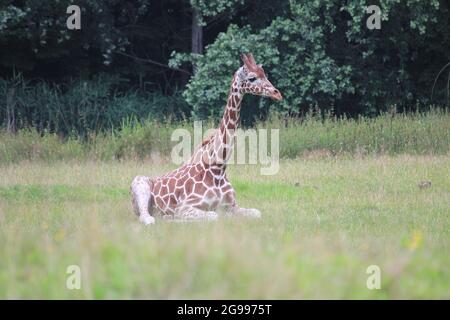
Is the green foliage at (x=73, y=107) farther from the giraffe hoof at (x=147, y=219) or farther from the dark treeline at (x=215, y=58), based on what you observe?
the giraffe hoof at (x=147, y=219)

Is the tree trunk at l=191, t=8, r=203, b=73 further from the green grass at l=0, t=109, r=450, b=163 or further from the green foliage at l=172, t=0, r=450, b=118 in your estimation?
the green grass at l=0, t=109, r=450, b=163

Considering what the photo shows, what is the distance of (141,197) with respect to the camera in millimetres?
12023

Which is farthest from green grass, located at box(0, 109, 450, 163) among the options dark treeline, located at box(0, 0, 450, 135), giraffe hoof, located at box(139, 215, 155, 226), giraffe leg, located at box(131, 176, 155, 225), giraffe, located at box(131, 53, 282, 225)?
giraffe hoof, located at box(139, 215, 155, 226)

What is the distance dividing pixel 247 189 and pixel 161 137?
206 inches

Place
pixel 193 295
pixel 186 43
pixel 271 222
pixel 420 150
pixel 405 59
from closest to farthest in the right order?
pixel 193 295 → pixel 271 222 → pixel 420 150 → pixel 405 59 → pixel 186 43

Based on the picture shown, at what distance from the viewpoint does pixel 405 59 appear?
1015 inches

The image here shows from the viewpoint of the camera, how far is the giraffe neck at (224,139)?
1185 cm

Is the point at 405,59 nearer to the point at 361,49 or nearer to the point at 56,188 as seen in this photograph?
the point at 361,49

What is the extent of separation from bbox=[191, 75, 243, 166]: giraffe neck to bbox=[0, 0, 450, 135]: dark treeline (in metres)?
11.2

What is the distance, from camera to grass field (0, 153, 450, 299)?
6824 millimetres

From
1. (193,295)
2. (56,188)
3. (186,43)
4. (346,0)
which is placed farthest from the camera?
(186,43)

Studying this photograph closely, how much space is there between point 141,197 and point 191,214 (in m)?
0.78

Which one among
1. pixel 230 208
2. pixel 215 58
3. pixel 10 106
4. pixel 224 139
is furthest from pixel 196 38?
pixel 230 208
